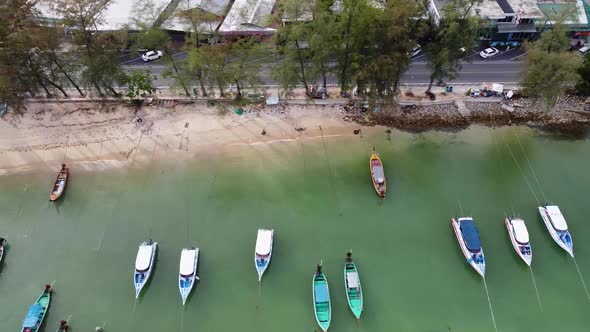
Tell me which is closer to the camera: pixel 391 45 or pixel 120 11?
pixel 391 45

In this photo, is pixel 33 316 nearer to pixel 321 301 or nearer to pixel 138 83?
pixel 321 301

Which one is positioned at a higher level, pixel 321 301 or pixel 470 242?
pixel 470 242

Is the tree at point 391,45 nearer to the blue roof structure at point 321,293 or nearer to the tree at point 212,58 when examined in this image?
the tree at point 212,58

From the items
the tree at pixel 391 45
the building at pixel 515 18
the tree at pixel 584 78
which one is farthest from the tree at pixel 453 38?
the tree at pixel 584 78

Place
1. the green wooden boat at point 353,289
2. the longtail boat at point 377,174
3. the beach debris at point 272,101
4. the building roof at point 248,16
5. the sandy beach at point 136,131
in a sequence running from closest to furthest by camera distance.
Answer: the green wooden boat at point 353,289 < the longtail boat at point 377,174 < the sandy beach at point 136,131 < the beach debris at point 272,101 < the building roof at point 248,16

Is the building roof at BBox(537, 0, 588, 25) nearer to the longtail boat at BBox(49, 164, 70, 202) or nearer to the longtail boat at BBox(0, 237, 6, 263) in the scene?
the longtail boat at BBox(49, 164, 70, 202)

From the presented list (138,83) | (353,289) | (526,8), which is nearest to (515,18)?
(526,8)
